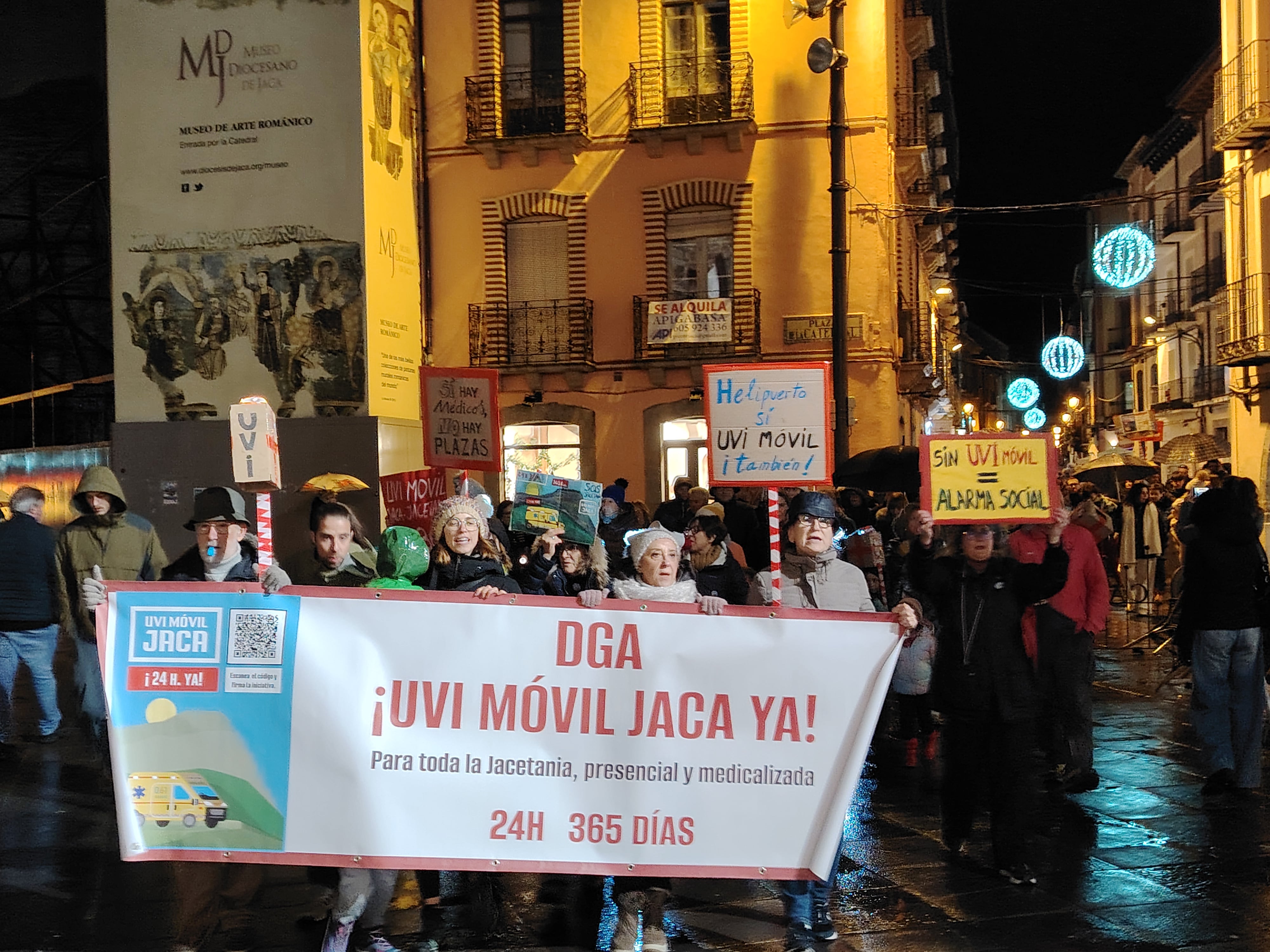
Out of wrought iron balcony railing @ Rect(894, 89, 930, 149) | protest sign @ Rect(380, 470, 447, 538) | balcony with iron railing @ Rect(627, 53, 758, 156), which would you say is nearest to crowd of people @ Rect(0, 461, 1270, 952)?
protest sign @ Rect(380, 470, 447, 538)

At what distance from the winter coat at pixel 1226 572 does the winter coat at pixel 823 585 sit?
277cm

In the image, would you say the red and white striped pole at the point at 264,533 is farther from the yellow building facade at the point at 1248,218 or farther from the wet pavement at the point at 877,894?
the yellow building facade at the point at 1248,218

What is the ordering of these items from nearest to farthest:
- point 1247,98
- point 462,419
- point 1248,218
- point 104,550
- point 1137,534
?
1. point 104,550
2. point 462,419
3. point 1137,534
4. point 1247,98
5. point 1248,218

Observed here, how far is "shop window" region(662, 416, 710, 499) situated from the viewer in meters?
24.8

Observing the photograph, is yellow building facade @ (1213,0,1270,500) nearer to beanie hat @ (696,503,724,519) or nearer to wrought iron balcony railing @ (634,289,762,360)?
wrought iron balcony railing @ (634,289,762,360)

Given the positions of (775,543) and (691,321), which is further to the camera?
(691,321)

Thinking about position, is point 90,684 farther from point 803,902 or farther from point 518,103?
point 518,103

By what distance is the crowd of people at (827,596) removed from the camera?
5.62 meters

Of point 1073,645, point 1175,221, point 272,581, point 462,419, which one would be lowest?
point 1073,645

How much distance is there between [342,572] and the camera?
19.5ft

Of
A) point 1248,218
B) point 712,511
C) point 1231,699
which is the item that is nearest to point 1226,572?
point 1231,699

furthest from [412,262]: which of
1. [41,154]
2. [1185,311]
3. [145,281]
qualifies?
[1185,311]

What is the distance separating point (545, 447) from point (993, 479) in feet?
62.3

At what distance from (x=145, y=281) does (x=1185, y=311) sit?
1626 inches
